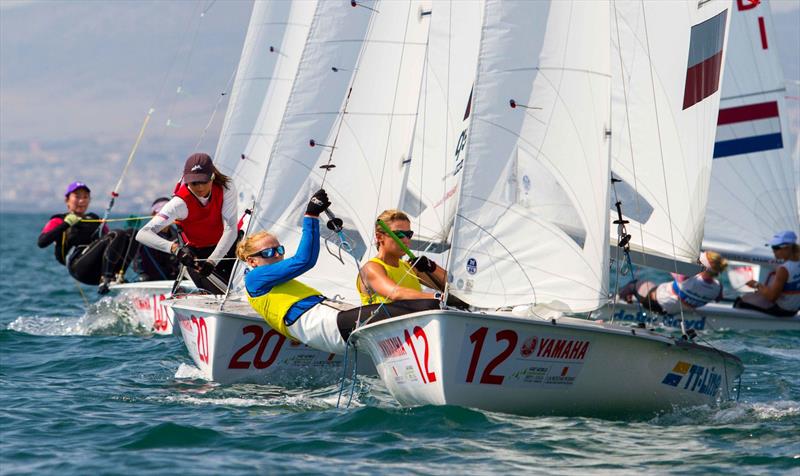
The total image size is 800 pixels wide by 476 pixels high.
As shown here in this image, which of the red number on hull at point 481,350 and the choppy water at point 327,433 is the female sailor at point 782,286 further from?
the red number on hull at point 481,350

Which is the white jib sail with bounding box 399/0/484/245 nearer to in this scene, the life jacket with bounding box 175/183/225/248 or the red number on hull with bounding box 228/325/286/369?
the life jacket with bounding box 175/183/225/248

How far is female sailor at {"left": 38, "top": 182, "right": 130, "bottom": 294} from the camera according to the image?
44.0 ft

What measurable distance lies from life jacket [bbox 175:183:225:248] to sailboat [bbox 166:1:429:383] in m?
0.32

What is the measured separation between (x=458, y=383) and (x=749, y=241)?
9.78m

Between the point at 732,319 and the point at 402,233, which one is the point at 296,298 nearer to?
the point at 402,233

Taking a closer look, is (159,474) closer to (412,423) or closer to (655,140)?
(412,423)

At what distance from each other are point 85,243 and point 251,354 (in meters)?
5.26

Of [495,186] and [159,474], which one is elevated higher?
[495,186]

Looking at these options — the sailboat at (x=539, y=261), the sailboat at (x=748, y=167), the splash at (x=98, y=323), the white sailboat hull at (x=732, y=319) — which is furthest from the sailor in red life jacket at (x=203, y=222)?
the white sailboat hull at (x=732, y=319)

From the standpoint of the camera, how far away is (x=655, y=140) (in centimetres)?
1001

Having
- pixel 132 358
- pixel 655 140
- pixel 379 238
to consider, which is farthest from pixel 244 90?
pixel 379 238

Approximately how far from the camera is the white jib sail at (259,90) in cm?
1597

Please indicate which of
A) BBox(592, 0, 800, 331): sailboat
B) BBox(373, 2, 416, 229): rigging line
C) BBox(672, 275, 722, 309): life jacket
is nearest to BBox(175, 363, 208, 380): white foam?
BBox(373, 2, 416, 229): rigging line

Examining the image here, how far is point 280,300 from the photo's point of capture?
26.6 ft
